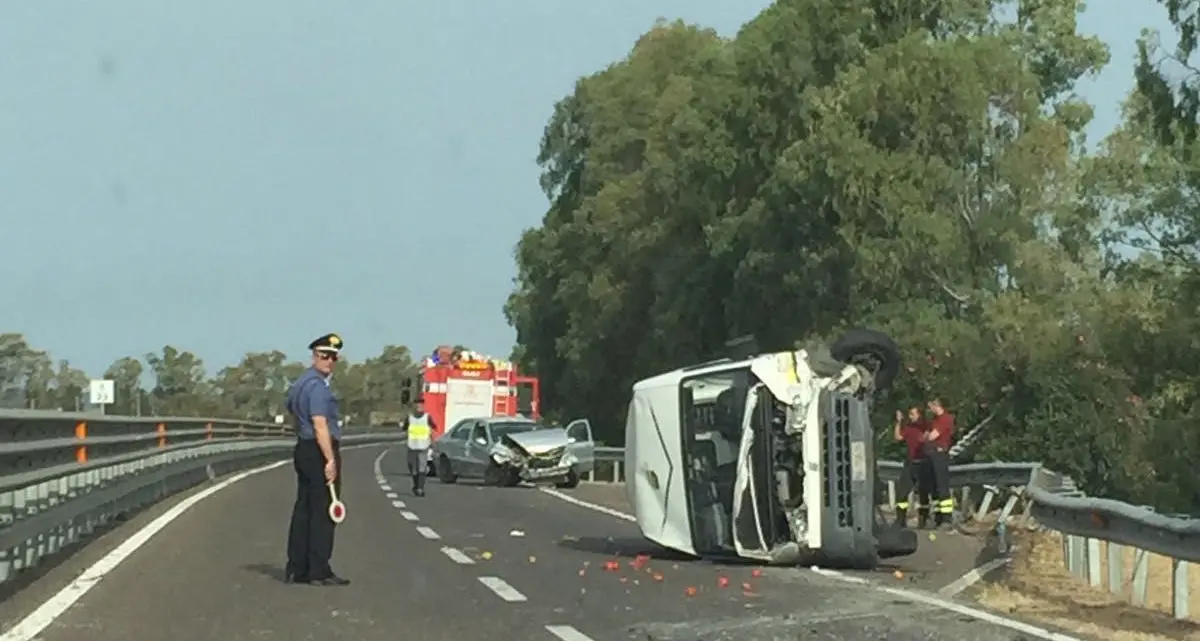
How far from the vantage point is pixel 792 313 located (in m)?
48.5

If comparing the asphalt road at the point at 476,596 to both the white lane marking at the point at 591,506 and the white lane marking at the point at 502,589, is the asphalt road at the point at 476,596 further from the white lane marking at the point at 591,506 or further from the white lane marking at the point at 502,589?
the white lane marking at the point at 591,506

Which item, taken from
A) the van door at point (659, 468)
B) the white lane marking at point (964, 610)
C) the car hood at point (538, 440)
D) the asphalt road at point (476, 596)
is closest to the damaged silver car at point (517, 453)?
the car hood at point (538, 440)

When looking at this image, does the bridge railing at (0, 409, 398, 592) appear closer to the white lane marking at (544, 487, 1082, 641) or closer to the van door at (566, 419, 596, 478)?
the white lane marking at (544, 487, 1082, 641)

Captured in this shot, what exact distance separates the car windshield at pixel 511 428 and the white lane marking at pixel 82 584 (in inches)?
540

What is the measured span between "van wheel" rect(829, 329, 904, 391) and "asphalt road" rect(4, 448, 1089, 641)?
6.03 feet

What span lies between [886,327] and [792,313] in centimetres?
537

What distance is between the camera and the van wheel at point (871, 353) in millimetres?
15852

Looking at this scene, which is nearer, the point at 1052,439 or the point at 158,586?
the point at 158,586

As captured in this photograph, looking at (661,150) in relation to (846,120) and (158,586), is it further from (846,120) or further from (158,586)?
(158,586)

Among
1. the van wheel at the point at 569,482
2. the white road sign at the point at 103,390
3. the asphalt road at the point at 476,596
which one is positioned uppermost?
the white road sign at the point at 103,390

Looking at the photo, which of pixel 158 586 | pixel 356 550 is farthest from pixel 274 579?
pixel 356 550

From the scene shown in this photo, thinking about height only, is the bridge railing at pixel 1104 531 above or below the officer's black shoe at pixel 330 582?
above

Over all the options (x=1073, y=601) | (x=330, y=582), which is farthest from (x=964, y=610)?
(x=330, y=582)

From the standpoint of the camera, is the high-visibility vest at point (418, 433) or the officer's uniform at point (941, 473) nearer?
the officer's uniform at point (941, 473)
